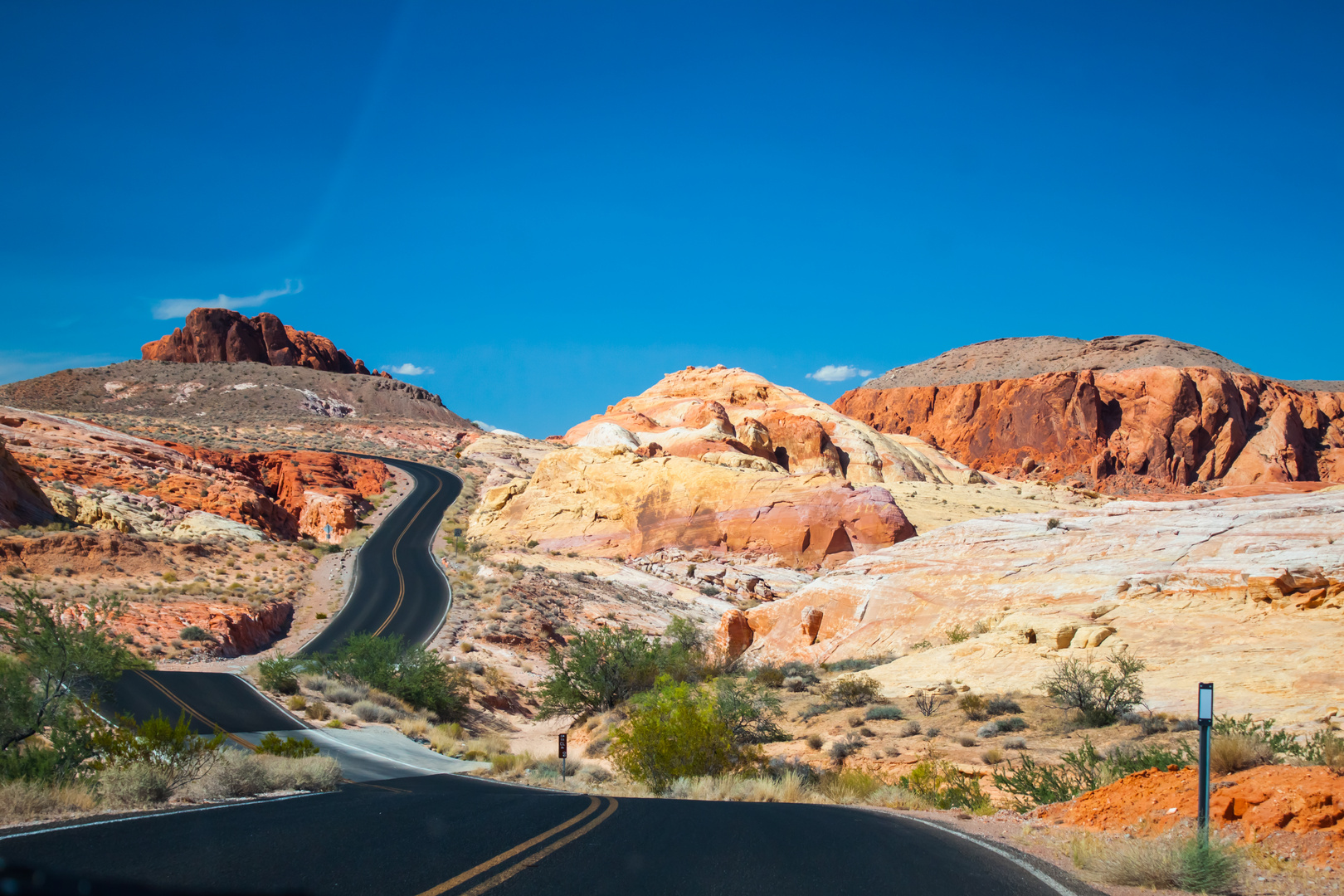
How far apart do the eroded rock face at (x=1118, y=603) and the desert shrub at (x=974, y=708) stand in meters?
1.71

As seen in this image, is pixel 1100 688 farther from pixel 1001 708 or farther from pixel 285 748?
pixel 285 748

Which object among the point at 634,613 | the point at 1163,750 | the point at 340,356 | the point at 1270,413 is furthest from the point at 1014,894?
the point at 340,356

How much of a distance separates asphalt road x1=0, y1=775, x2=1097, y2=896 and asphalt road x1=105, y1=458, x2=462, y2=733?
9098 millimetres

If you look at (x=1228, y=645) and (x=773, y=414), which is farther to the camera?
(x=773, y=414)

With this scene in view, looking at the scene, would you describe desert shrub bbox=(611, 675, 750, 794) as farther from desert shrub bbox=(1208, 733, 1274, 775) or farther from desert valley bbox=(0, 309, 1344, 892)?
desert shrub bbox=(1208, 733, 1274, 775)

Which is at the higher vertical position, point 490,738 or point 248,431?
point 248,431

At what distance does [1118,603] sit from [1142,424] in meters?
86.8

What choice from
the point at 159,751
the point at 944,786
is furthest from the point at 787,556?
A: the point at 159,751

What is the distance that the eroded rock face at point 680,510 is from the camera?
44156 millimetres

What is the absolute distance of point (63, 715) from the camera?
8977 millimetres

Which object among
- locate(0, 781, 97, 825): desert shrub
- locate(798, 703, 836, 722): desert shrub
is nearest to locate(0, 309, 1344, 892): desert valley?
locate(798, 703, 836, 722): desert shrub

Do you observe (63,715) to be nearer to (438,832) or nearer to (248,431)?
(438,832)

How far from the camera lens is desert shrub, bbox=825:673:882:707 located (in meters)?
19.4

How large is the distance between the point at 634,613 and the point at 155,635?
62.9 ft
